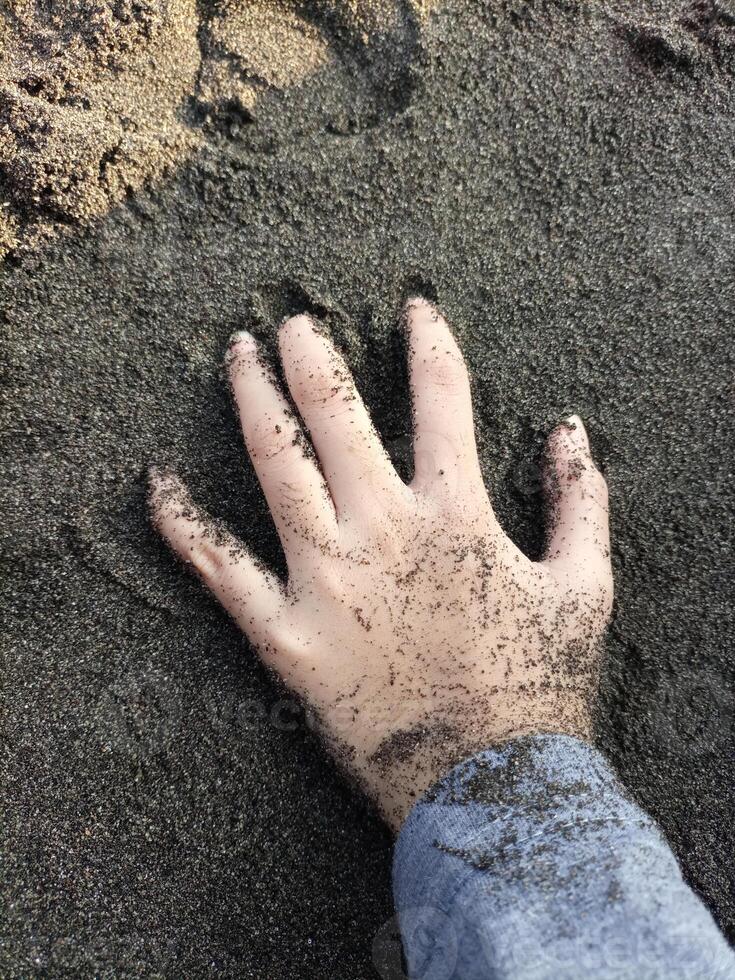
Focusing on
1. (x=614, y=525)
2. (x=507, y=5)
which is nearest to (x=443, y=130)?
(x=507, y=5)

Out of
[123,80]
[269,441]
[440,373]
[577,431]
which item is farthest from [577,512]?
[123,80]

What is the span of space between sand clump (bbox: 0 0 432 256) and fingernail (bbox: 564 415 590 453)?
765mm

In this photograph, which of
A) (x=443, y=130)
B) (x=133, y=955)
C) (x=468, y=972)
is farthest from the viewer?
(x=443, y=130)

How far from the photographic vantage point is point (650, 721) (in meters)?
1.30

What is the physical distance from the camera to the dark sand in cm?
120

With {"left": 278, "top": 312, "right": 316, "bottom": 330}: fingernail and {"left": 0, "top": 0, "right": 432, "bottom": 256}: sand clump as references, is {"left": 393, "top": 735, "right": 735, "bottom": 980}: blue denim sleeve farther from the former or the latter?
{"left": 0, "top": 0, "right": 432, "bottom": 256}: sand clump

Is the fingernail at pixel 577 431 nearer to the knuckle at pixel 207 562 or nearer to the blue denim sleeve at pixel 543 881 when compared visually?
the blue denim sleeve at pixel 543 881

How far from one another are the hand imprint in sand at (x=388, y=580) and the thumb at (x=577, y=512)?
1 centimetres

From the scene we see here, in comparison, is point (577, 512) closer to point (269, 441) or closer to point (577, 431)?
point (577, 431)

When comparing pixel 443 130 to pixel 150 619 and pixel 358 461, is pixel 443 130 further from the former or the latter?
pixel 150 619

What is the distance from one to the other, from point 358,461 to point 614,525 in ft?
1.59

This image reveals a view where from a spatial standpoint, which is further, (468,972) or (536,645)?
(536,645)

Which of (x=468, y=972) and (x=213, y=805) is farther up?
(x=468, y=972)

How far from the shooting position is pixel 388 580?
124cm
